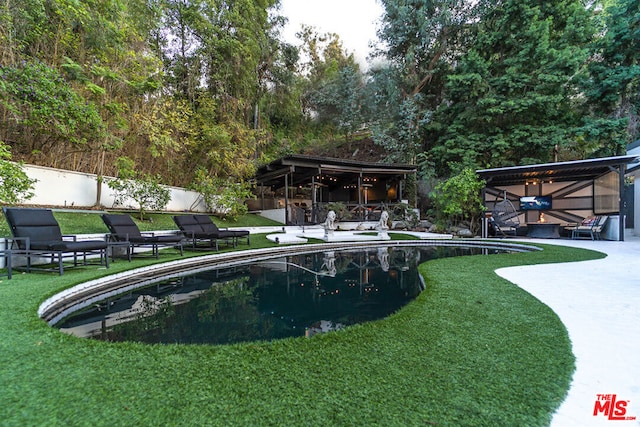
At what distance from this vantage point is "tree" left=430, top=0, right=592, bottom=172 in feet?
45.4

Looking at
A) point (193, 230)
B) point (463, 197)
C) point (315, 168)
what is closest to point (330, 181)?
point (315, 168)

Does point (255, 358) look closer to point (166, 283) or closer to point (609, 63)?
point (166, 283)

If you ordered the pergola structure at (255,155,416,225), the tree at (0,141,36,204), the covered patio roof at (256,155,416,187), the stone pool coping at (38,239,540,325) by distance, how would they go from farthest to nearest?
the pergola structure at (255,155,416,225)
the covered patio roof at (256,155,416,187)
the tree at (0,141,36,204)
the stone pool coping at (38,239,540,325)

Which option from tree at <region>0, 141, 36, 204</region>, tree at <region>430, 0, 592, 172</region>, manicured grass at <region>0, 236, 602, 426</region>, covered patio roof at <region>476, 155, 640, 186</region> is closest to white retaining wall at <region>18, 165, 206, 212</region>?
tree at <region>0, 141, 36, 204</region>

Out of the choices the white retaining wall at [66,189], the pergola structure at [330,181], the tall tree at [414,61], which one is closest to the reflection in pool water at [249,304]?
the white retaining wall at [66,189]

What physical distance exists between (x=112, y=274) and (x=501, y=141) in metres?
17.1

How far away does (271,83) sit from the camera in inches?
684

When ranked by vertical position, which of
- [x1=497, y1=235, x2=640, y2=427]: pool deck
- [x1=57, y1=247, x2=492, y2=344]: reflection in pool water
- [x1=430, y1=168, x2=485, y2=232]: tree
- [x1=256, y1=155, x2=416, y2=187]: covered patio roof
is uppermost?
[x1=256, y1=155, x2=416, y2=187]: covered patio roof

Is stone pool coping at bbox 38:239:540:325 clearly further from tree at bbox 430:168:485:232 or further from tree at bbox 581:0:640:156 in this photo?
tree at bbox 581:0:640:156

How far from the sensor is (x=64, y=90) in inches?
244

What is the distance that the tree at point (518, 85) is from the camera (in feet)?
45.4

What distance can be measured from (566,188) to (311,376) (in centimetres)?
1582

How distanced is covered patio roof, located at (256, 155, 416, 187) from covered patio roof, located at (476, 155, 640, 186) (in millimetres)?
4447

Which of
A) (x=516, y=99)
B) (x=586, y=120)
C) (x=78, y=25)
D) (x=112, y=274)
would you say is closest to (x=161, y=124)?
(x=78, y=25)
